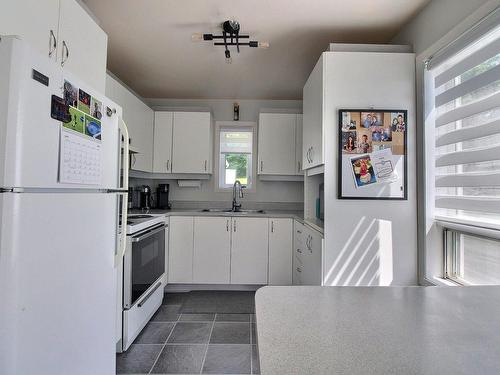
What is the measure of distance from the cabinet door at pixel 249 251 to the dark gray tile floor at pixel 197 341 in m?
0.28

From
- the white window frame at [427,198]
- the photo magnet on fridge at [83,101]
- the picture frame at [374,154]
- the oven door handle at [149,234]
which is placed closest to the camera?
the photo magnet on fridge at [83,101]

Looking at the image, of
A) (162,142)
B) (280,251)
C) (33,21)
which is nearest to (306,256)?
(280,251)

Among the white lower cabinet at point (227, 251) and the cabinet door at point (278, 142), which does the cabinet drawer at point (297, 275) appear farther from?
the cabinet door at point (278, 142)

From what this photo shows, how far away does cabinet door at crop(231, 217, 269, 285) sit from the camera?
3.08 meters

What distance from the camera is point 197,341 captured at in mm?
2062

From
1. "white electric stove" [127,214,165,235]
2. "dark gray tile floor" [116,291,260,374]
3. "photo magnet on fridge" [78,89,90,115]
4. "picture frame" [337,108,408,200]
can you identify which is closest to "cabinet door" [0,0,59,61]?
"photo magnet on fridge" [78,89,90,115]

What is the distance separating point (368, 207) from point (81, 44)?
214 centimetres

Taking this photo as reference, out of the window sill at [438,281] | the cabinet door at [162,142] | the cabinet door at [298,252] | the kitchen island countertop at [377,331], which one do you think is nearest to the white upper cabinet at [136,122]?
the cabinet door at [162,142]

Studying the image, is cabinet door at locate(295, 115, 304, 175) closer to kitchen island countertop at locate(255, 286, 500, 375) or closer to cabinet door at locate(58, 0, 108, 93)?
cabinet door at locate(58, 0, 108, 93)

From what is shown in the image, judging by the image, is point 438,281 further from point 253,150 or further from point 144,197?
point 144,197

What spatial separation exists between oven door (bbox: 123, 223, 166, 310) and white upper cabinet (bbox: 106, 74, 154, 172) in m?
0.88

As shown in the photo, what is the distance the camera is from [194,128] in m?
3.43

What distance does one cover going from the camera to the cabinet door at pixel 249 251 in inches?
121

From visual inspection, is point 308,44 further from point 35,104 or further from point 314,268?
point 35,104
